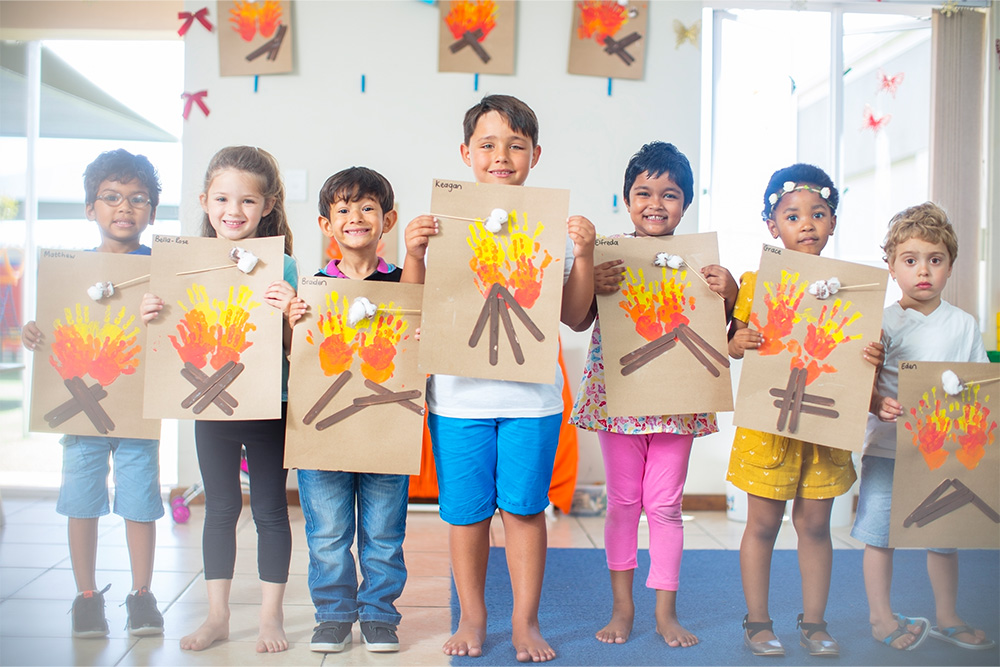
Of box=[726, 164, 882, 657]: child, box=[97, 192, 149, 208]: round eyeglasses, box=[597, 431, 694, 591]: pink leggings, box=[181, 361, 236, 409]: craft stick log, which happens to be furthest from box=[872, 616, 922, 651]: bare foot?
box=[97, 192, 149, 208]: round eyeglasses

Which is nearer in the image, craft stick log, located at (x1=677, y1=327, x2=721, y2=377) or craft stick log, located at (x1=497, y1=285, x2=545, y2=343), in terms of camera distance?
craft stick log, located at (x1=497, y1=285, x2=545, y2=343)

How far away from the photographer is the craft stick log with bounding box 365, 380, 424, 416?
1.48 metres

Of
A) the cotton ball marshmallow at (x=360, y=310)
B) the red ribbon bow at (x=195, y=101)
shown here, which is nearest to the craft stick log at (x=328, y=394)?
the cotton ball marshmallow at (x=360, y=310)

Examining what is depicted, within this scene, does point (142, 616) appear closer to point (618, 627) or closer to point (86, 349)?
point (86, 349)

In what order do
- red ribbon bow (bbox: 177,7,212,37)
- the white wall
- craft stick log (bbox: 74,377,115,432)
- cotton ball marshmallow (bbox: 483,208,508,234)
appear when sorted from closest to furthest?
cotton ball marshmallow (bbox: 483,208,508,234) < craft stick log (bbox: 74,377,115,432) < red ribbon bow (bbox: 177,7,212,37) < the white wall

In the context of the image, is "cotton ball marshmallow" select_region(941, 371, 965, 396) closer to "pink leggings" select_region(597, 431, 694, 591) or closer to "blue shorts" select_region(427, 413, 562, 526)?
"pink leggings" select_region(597, 431, 694, 591)

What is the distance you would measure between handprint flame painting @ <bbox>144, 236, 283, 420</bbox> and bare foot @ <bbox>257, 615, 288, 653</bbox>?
44 centimetres

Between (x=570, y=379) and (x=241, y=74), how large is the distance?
5.03 feet

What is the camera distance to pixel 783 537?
2471 mm

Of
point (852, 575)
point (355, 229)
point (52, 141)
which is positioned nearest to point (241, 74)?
point (52, 141)

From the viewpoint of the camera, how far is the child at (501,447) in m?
1.49

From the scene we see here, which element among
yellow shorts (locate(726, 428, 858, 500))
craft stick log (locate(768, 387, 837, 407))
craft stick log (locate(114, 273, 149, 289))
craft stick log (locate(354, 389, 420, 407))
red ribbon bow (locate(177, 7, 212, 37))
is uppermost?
red ribbon bow (locate(177, 7, 212, 37))

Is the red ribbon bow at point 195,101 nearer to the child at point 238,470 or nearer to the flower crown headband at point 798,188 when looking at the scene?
the child at point 238,470

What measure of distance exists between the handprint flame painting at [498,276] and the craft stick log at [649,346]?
0.18 meters
